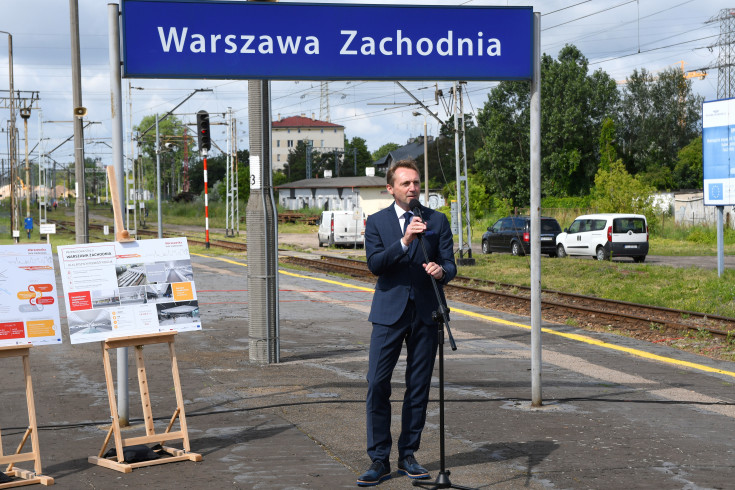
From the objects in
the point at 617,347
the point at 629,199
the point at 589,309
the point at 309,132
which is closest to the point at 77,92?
the point at 589,309

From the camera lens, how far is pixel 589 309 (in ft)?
56.4

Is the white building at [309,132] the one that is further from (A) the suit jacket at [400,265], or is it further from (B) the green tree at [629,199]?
(A) the suit jacket at [400,265]

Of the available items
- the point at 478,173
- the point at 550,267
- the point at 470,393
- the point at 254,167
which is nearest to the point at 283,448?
the point at 470,393

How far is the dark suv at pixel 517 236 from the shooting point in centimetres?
3466

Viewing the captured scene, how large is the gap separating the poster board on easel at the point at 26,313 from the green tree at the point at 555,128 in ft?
251

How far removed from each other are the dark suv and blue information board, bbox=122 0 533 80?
25647mm

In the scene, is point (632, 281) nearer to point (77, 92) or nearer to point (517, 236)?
point (517, 236)

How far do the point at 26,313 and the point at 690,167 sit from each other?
7680 centimetres

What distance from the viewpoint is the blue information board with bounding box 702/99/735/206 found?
76.7ft

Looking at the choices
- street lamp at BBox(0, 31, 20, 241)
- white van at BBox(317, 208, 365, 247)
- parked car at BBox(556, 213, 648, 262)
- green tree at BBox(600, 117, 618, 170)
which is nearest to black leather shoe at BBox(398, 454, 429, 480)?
parked car at BBox(556, 213, 648, 262)

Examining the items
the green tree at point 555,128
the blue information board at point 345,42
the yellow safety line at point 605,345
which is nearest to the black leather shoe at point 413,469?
the blue information board at point 345,42

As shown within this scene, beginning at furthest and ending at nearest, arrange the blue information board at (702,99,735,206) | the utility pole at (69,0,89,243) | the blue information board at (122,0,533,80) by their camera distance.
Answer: the blue information board at (702,99,735,206) < the utility pole at (69,0,89,243) < the blue information board at (122,0,533,80)

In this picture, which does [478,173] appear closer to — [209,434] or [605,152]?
[605,152]

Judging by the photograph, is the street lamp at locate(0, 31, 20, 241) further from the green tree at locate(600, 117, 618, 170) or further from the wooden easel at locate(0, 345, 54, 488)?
the green tree at locate(600, 117, 618, 170)
